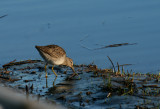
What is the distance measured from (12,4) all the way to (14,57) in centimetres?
463

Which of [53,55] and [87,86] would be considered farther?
[53,55]

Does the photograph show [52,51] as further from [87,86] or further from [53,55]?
[87,86]

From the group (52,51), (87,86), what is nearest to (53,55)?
(52,51)

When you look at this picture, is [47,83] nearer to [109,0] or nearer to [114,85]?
[114,85]

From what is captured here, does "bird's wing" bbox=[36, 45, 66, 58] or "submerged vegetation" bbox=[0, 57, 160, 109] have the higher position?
"bird's wing" bbox=[36, 45, 66, 58]

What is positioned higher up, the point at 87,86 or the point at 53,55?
the point at 53,55

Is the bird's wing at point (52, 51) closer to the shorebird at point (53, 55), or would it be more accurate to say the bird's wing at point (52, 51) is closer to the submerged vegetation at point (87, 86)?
the shorebird at point (53, 55)

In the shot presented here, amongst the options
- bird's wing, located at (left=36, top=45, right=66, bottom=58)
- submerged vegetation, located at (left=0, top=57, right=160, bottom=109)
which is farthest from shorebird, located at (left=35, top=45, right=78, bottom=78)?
submerged vegetation, located at (left=0, top=57, right=160, bottom=109)

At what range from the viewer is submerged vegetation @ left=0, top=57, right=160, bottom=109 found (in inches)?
176

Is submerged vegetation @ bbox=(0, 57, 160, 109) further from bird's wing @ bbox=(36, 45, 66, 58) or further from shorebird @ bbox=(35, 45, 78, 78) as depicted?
bird's wing @ bbox=(36, 45, 66, 58)

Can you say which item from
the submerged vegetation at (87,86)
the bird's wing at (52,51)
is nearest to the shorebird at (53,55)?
the bird's wing at (52,51)

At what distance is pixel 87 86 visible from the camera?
5.60 m

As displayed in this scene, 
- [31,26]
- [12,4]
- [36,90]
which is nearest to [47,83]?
[36,90]

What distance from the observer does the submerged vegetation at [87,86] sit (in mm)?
4480
